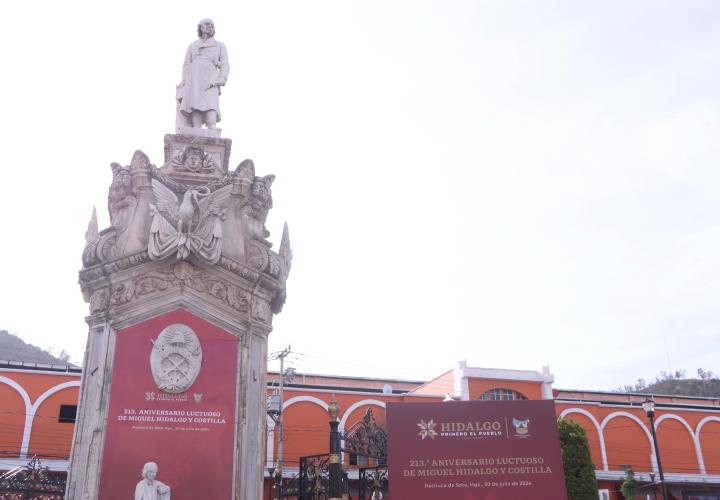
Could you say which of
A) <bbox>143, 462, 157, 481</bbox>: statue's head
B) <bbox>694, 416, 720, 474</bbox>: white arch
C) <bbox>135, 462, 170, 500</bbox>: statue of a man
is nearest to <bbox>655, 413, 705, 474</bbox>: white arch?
<bbox>694, 416, 720, 474</bbox>: white arch

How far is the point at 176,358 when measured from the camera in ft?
31.0

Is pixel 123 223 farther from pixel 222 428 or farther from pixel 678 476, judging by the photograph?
pixel 678 476

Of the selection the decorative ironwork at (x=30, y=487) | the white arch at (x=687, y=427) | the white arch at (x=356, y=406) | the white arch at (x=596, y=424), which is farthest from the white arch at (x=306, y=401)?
the decorative ironwork at (x=30, y=487)

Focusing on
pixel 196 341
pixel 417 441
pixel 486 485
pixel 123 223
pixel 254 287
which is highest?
pixel 123 223

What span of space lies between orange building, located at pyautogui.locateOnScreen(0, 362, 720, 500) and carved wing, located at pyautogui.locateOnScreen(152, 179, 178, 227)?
21.4 metres

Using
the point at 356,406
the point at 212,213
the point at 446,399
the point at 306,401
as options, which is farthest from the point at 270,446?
the point at 212,213

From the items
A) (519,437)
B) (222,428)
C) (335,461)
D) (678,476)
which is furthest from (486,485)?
(678,476)

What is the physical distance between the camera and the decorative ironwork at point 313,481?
36.0ft

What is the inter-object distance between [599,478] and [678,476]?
191 inches

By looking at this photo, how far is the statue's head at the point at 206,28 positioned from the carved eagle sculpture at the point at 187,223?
13.1 ft

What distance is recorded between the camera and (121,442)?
882 cm

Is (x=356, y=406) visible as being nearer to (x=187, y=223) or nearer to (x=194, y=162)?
(x=194, y=162)

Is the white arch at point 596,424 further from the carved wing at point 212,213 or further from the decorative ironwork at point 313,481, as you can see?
the carved wing at point 212,213

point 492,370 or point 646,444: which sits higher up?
point 492,370
